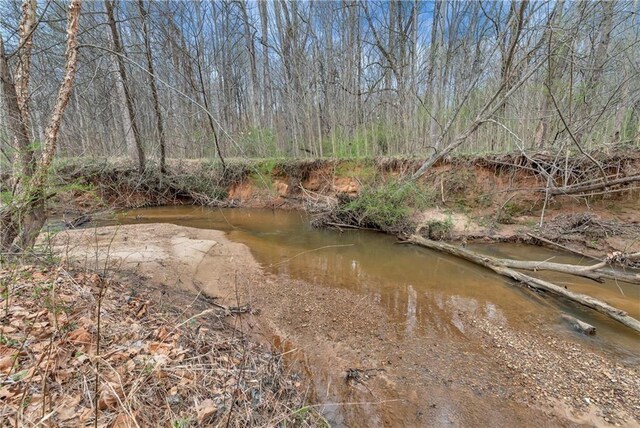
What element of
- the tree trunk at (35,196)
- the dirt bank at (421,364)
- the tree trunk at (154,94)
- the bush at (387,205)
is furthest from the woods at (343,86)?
the dirt bank at (421,364)

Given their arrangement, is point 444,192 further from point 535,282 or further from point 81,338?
point 81,338

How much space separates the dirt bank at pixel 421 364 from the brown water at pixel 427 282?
145mm

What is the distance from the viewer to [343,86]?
35.2ft

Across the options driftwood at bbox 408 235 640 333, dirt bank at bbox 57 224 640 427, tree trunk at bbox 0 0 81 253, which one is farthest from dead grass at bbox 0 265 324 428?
driftwood at bbox 408 235 640 333

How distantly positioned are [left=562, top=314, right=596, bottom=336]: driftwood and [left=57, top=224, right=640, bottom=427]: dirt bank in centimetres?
23

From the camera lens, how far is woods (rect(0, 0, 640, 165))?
23.4ft

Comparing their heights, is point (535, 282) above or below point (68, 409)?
below

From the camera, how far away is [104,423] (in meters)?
1.31

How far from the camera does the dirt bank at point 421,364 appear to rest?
2.09 metres

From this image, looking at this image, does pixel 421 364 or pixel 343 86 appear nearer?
pixel 421 364

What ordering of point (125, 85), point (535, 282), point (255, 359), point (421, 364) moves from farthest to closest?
point (125, 85)
point (535, 282)
point (421, 364)
point (255, 359)

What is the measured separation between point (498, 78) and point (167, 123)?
12074mm

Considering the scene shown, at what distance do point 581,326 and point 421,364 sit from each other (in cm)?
194

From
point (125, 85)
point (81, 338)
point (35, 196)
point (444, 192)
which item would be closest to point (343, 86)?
point (444, 192)
